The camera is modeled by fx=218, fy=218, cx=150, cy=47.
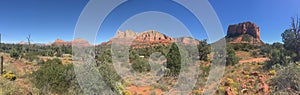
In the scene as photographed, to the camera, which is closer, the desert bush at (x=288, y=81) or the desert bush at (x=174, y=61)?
the desert bush at (x=288, y=81)

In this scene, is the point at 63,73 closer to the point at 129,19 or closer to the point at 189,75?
the point at 129,19

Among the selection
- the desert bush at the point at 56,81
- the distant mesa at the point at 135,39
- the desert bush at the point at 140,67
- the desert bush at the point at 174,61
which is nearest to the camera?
the desert bush at the point at 56,81

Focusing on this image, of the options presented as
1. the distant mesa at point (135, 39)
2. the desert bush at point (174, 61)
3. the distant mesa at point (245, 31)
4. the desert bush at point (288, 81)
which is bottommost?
the desert bush at point (288, 81)

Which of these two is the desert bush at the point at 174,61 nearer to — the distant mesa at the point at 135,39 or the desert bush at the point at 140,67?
the distant mesa at the point at 135,39

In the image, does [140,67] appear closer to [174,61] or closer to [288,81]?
[174,61]

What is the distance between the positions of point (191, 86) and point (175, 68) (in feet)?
15.9

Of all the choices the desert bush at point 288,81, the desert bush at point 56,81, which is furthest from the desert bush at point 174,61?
the desert bush at point 56,81

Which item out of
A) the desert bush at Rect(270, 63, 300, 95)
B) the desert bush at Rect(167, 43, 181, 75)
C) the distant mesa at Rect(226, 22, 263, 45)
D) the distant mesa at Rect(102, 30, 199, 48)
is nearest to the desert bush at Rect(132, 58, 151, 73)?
the distant mesa at Rect(102, 30, 199, 48)

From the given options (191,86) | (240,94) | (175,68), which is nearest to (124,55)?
(175,68)

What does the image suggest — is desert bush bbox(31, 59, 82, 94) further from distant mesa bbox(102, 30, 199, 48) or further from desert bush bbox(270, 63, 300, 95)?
desert bush bbox(270, 63, 300, 95)

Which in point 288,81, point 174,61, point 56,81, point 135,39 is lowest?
point 288,81

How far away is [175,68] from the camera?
19.3 meters

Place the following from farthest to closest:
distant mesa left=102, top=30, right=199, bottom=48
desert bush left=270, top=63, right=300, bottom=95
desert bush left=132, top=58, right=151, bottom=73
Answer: distant mesa left=102, top=30, right=199, bottom=48 < desert bush left=132, top=58, right=151, bottom=73 < desert bush left=270, top=63, right=300, bottom=95

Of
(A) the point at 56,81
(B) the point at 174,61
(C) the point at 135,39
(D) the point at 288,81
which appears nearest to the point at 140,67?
(B) the point at 174,61
